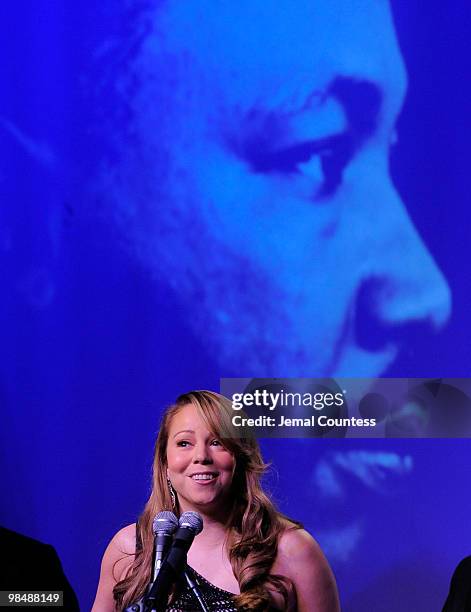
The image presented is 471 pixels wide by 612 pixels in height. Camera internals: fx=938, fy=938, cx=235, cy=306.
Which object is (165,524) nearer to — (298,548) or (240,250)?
(298,548)

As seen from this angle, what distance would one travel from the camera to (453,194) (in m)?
3.06

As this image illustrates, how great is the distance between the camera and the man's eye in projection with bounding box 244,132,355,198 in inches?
122

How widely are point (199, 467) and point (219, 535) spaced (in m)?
0.21

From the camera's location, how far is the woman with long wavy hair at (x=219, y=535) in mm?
2684

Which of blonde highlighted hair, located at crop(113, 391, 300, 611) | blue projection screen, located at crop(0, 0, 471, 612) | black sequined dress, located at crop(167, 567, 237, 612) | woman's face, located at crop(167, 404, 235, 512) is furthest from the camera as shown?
blue projection screen, located at crop(0, 0, 471, 612)

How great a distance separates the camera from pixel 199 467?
2828mm

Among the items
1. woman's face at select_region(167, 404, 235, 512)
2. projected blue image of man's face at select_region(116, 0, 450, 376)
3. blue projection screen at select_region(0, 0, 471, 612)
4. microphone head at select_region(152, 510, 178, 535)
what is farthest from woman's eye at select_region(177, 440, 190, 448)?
microphone head at select_region(152, 510, 178, 535)

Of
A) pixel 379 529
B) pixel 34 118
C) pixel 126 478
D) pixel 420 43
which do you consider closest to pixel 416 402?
pixel 379 529

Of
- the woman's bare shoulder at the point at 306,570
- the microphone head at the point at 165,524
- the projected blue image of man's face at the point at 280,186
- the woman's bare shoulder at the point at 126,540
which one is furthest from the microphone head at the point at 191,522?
the projected blue image of man's face at the point at 280,186

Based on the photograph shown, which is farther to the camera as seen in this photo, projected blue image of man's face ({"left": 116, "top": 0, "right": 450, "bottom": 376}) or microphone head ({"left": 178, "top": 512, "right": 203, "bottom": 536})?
projected blue image of man's face ({"left": 116, "top": 0, "right": 450, "bottom": 376})

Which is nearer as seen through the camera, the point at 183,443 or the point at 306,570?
the point at 306,570

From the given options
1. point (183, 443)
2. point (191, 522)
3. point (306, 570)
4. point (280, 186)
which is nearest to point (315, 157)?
point (280, 186)

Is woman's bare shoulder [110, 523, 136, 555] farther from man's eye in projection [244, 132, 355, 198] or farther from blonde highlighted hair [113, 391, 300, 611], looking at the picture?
man's eye in projection [244, 132, 355, 198]

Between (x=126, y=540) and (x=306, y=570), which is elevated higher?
(x=126, y=540)
